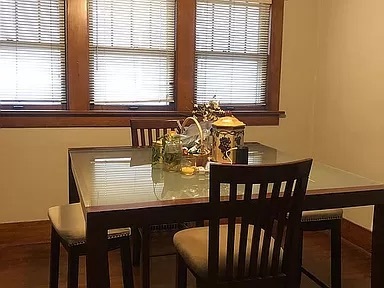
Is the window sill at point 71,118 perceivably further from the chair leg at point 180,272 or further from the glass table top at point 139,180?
the chair leg at point 180,272

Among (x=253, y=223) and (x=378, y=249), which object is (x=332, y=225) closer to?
(x=378, y=249)

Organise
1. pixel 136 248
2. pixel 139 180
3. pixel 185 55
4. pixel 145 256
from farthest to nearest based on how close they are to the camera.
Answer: pixel 185 55, pixel 136 248, pixel 145 256, pixel 139 180

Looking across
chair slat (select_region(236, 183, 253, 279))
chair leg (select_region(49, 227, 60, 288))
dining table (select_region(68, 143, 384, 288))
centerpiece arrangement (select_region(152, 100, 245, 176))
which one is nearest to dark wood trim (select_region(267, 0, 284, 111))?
dining table (select_region(68, 143, 384, 288))

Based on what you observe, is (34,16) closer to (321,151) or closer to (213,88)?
(213,88)

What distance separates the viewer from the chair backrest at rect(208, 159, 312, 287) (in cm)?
163

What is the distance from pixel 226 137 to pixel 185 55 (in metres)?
1.55

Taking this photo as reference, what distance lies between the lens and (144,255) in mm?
2352

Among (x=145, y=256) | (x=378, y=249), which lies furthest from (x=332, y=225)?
(x=145, y=256)

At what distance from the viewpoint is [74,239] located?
2.09 meters

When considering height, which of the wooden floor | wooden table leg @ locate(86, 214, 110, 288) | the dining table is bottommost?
the wooden floor

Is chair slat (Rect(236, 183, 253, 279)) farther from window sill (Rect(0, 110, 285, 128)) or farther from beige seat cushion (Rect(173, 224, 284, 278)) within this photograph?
window sill (Rect(0, 110, 285, 128))

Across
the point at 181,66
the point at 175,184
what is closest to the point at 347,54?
the point at 181,66

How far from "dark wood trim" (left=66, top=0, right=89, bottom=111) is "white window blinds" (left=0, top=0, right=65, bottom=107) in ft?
0.20

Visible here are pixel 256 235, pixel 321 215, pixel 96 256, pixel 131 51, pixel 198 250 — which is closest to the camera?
pixel 96 256
